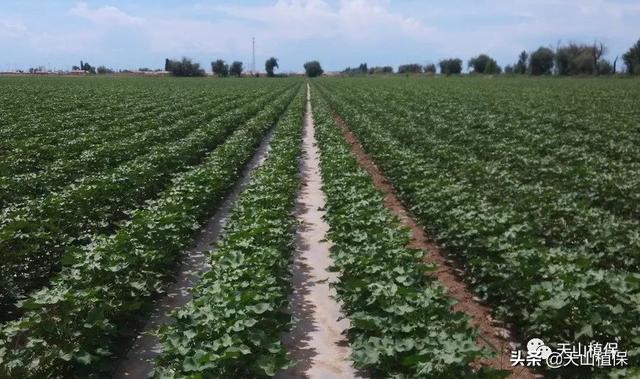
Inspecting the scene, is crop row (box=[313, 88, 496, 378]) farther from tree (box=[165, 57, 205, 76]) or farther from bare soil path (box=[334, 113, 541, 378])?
tree (box=[165, 57, 205, 76])

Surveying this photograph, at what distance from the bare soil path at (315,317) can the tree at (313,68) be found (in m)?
143

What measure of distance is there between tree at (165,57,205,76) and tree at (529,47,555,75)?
76.9 metres

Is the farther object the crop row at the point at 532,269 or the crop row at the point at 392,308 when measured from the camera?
the crop row at the point at 532,269

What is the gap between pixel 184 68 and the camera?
126 m

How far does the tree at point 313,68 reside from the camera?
489ft

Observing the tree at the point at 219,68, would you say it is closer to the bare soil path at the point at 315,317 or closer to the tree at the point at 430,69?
the tree at the point at 430,69

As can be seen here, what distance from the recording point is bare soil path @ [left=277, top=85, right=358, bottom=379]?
517cm

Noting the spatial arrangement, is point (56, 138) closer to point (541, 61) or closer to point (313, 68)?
point (541, 61)

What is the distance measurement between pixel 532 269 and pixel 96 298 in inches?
177

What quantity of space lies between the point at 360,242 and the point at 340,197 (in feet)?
9.31

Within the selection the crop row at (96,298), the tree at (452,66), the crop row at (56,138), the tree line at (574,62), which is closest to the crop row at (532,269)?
the crop row at (96,298)

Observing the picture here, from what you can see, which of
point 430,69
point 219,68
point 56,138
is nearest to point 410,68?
point 430,69

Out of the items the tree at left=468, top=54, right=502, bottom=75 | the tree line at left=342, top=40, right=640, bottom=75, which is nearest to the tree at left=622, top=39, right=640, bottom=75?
the tree line at left=342, top=40, right=640, bottom=75

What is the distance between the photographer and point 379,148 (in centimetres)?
1602
